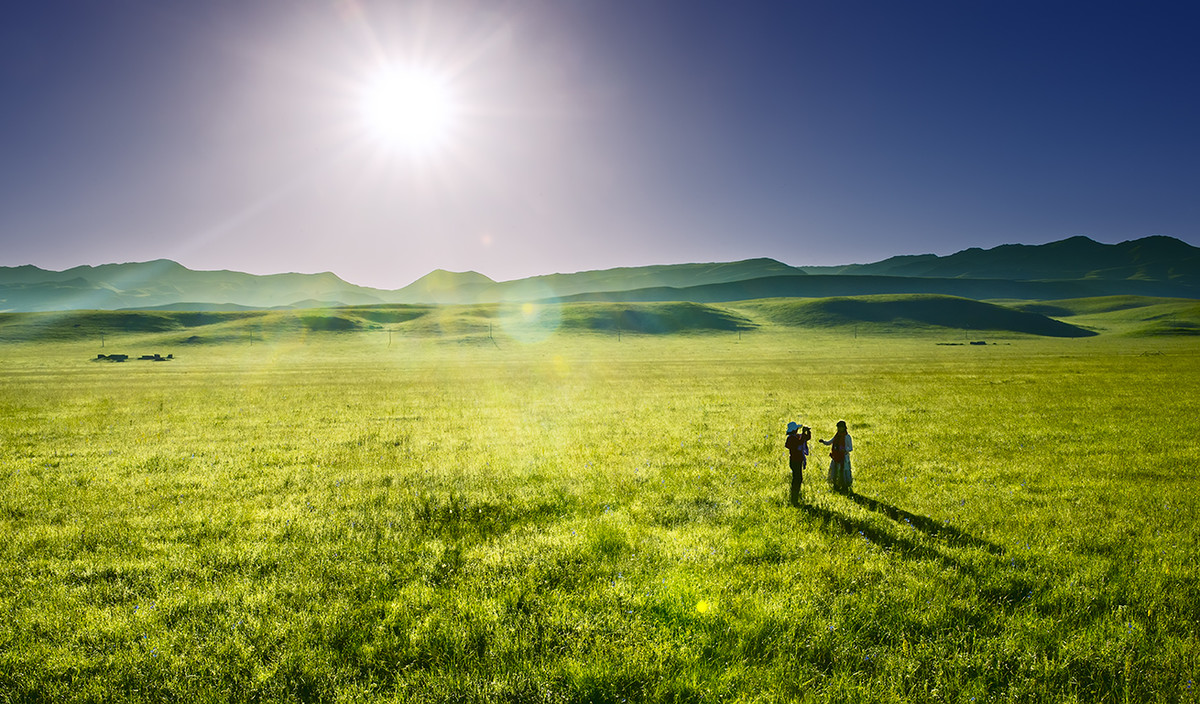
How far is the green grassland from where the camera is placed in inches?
219

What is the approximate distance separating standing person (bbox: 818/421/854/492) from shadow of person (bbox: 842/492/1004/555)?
0.38m

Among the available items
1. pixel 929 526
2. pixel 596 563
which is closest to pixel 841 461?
pixel 929 526

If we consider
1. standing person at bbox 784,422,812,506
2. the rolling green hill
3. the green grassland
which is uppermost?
the rolling green hill

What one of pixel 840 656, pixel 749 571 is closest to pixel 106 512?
pixel 749 571

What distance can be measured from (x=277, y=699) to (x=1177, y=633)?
409 inches

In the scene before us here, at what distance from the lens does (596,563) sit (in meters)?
8.07

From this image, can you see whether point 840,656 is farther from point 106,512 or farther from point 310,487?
point 106,512

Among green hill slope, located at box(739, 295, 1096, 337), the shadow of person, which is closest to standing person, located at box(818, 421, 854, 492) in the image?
the shadow of person

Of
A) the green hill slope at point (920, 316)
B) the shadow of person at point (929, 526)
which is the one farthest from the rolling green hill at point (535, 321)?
the shadow of person at point (929, 526)

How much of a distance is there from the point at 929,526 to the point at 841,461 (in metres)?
2.45

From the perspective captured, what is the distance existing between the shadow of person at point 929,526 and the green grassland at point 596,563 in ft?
0.24

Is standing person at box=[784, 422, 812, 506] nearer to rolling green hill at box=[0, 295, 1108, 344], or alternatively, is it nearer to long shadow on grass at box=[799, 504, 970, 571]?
long shadow on grass at box=[799, 504, 970, 571]

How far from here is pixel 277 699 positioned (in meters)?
5.16

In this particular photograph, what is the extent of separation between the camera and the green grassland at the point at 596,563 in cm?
555
